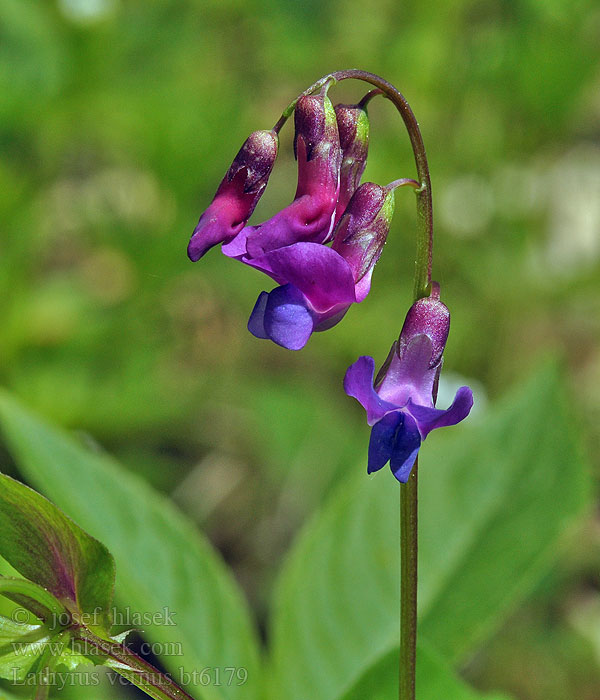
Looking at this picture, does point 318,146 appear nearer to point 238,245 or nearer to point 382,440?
point 238,245

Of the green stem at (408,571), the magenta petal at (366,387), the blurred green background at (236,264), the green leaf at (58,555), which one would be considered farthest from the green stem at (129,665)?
the blurred green background at (236,264)

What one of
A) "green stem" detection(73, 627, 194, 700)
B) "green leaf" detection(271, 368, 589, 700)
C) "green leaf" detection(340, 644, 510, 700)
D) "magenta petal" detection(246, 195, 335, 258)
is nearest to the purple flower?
"magenta petal" detection(246, 195, 335, 258)

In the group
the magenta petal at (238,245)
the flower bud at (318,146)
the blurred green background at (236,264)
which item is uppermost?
the flower bud at (318,146)

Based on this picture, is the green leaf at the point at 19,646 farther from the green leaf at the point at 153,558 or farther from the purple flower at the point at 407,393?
the green leaf at the point at 153,558

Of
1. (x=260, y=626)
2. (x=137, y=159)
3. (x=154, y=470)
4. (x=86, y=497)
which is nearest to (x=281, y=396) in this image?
(x=154, y=470)

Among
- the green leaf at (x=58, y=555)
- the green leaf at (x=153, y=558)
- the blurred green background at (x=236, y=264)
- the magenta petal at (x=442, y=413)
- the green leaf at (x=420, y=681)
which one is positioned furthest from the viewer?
the blurred green background at (x=236, y=264)

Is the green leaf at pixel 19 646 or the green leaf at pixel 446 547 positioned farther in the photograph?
the green leaf at pixel 446 547
